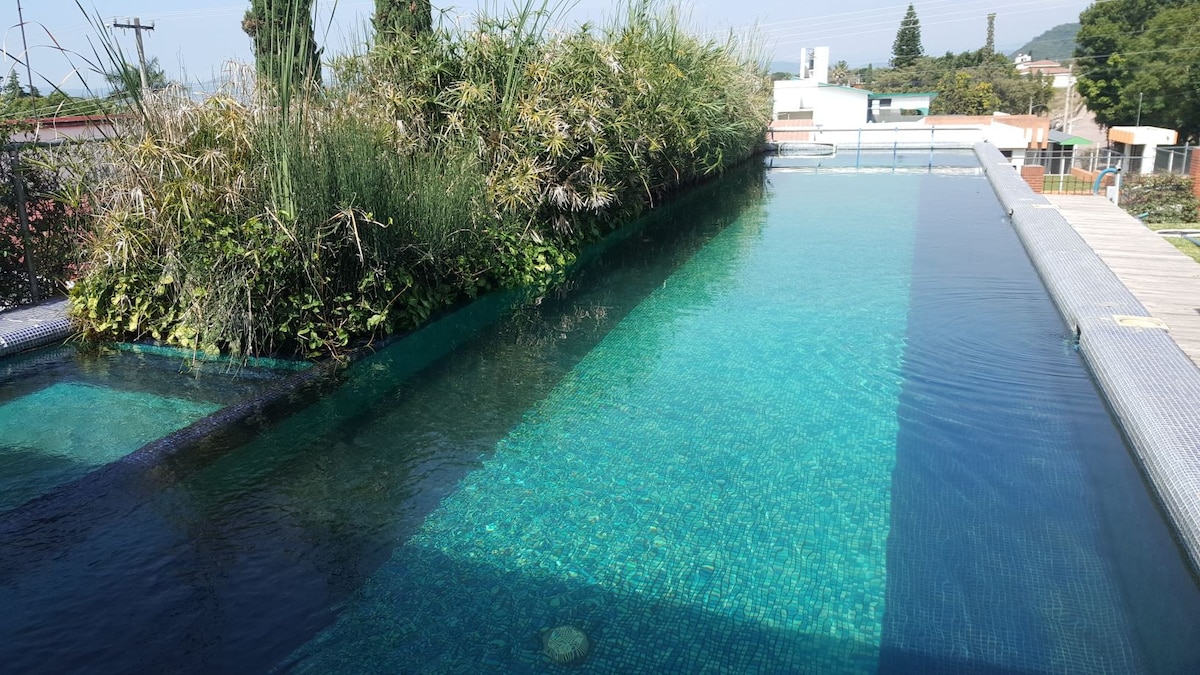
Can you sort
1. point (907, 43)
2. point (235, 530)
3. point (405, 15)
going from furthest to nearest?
point (907, 43), point (405, 15), point (235, 530)

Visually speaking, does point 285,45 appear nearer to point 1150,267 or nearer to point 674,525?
point 674,525

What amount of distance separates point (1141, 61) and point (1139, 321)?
4459 centimetres

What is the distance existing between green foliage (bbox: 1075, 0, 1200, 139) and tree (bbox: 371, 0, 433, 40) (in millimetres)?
36951

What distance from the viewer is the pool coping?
281cm

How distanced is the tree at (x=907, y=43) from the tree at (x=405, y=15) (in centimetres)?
7509

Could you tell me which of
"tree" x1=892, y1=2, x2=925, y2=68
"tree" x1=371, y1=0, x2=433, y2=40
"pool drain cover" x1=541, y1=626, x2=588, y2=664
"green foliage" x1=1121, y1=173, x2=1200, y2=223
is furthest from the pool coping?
"tree" x1=892, y1=2, x2=925, y2=68

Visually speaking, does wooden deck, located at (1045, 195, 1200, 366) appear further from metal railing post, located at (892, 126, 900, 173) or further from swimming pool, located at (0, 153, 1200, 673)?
metal railing post, located at (892, 126, 900, 173)

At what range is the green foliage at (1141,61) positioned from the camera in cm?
3525

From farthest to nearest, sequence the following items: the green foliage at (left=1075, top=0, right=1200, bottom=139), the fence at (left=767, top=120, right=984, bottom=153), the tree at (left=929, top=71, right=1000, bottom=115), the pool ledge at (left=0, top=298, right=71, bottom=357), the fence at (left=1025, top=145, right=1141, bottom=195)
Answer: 1. the tree at (left=929, top=71, right=1000, bottom=115)
2. the green foliage at (left=1075, top=0, right=1200, bottom=139)
3. the fence at (left=1025, top=145, right=1141, bottom=195)
4. the fence at (left=767, top=120, right=984, bottom=153)
5. the pool ledge at (left=0, top=298, right=71, bottom=357)

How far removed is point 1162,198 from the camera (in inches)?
810

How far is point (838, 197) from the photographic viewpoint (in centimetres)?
1091

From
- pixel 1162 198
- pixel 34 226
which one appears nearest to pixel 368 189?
pixel 34 226

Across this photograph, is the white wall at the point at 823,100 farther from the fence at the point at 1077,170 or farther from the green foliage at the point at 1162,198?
the green foliage at the point at 1162,198

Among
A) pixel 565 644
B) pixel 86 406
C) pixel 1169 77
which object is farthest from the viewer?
pixel 1169 77
